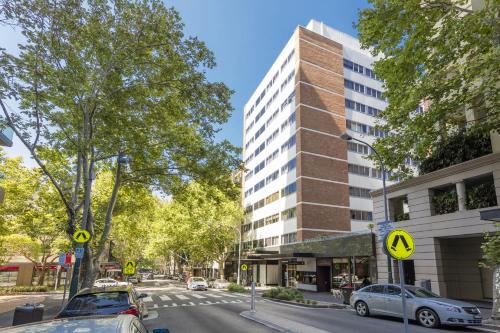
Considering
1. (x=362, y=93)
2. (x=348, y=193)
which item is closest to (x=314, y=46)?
(x=362, y=93)

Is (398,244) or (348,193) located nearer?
(398,244)

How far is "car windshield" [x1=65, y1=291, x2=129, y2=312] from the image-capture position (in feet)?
25.4

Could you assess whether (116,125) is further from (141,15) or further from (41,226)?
(41,226)

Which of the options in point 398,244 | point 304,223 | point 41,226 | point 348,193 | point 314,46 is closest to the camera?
point 398,244

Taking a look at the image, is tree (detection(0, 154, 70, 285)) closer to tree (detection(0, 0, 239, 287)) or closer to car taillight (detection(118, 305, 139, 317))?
tree (detection(0, 0, 239, 287))

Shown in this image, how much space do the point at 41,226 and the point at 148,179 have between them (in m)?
19.9

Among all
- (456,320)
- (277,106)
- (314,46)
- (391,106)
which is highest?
(314,46)

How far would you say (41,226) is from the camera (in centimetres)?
3275

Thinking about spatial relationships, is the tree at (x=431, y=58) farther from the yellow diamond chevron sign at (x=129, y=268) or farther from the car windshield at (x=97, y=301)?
the yellow diamond chevron sign at (x=129, y=268)

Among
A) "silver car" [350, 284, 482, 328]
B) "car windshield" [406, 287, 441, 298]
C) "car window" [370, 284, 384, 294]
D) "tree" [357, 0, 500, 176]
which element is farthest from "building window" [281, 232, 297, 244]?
"car windshield" [406, 287, 441, 298]

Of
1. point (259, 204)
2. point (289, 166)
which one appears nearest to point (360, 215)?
point (289, 166)

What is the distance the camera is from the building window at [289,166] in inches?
1672

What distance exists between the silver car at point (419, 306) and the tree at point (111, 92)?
8.57 m

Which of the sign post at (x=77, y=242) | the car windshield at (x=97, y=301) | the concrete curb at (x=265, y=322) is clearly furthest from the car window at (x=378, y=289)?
the sign post at (x=77, y=242)
